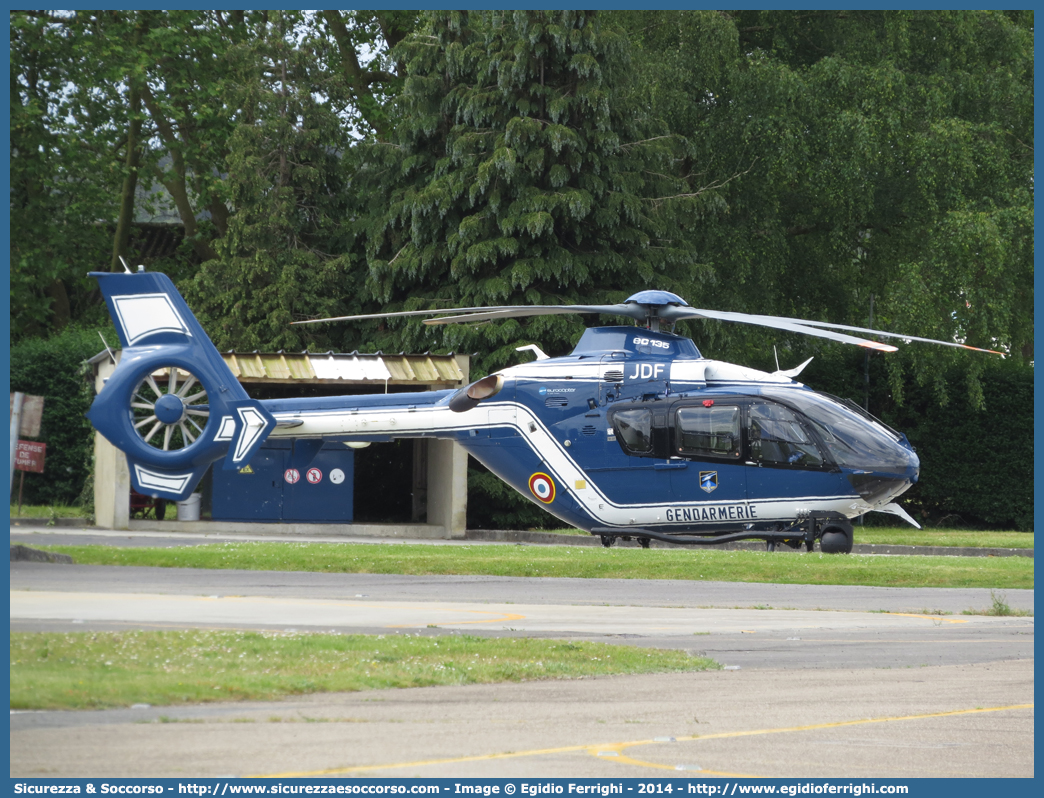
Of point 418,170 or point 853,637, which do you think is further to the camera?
point 418,170

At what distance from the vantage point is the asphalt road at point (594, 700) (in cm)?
592

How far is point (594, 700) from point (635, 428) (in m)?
12.0

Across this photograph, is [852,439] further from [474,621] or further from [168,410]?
[168,410]

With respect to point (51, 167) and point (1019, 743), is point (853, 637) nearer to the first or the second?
point (1019, 743)

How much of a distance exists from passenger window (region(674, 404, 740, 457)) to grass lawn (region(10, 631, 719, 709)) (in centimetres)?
945

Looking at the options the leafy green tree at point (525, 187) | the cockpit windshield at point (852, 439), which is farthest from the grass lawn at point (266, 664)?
the leafy green tree at point (525, 187)

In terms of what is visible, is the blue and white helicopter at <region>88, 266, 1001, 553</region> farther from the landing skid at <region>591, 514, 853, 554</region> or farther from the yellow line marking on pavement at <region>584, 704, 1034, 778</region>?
the yellow line marking on pavement at <region>584, 704, 1034, 778</region>

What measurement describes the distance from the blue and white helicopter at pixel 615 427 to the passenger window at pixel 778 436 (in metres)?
0.02

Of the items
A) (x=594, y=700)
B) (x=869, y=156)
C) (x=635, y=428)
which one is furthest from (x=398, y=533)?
(x=594, y=700)

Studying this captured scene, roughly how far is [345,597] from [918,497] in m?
23.3

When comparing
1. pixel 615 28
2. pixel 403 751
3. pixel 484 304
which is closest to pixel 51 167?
pixel 484 304

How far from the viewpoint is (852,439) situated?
749 inches

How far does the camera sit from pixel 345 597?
43.0 feet

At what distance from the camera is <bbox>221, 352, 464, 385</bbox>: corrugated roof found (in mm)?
25781
